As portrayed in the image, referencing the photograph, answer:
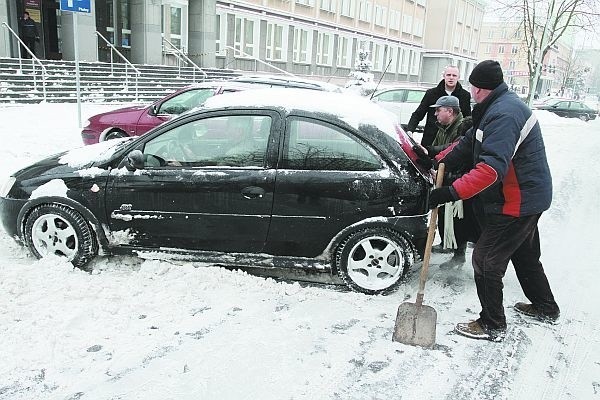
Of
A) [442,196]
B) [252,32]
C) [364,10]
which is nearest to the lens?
[442,196]

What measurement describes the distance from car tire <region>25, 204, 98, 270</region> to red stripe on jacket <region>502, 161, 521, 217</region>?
3317 mm

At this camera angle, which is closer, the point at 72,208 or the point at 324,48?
the point at 72,208

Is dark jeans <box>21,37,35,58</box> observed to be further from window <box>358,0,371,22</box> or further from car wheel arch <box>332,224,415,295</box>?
window <box>358,0,371,22</box>

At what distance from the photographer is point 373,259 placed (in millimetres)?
4309

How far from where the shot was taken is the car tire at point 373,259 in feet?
13.9

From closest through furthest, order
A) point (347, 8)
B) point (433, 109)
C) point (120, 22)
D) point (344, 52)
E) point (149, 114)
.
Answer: point (433, 109), point (149, 114), point (120, 22), point (347, 8), point (344, 52)

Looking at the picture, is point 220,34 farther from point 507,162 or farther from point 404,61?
point 404,61

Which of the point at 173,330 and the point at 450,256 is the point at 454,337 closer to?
the point at 450,256

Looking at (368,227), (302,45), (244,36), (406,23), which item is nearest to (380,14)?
(406,23)

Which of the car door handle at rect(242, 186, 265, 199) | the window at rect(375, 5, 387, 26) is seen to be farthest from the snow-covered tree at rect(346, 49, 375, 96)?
the car door handle at rect(242, 186, 265, 199)

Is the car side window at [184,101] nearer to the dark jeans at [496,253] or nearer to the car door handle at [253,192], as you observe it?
the car door handle at [253,192]

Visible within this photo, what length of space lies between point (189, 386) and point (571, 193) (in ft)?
26.5

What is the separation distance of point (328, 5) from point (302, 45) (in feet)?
12.9

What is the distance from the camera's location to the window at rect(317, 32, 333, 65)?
3401cm
